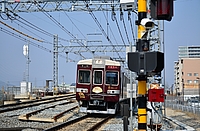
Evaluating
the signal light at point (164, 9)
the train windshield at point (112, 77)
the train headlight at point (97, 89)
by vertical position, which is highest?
the signal light at point (164, 9)

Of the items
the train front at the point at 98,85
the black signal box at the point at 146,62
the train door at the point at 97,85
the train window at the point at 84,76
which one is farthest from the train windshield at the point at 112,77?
the black signal box at the point at 146,62

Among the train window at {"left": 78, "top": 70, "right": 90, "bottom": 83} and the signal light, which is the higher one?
the signal light

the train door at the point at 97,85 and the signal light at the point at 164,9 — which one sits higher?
the signal light at the point at 164,9

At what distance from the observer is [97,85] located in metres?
19.1

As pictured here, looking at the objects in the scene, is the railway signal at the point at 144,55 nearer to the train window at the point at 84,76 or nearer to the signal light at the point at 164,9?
the signal light at the point at 164,9

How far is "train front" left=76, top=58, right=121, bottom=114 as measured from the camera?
19000 millimetres

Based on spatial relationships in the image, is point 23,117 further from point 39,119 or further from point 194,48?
point 194,48

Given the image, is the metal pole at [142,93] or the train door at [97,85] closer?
the metal pole at [142,93]

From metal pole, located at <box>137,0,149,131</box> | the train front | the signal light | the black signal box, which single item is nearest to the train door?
the train front

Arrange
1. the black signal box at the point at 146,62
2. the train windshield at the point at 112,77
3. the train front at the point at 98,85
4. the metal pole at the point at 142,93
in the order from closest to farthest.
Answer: the black signal box at the point at 146,62
the metal pole at the point at 142,93
the train front at the point at 98,85
the train windshield at the point at 112,77

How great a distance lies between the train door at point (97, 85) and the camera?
1900 centimetres

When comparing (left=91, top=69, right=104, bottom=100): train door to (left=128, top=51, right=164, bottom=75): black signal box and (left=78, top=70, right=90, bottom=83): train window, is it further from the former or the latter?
(left=128, top=51, right=164, bottom=75): black signal box

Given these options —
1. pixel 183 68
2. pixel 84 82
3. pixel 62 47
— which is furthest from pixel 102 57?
pixel 183 68

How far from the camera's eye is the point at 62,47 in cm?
4350
